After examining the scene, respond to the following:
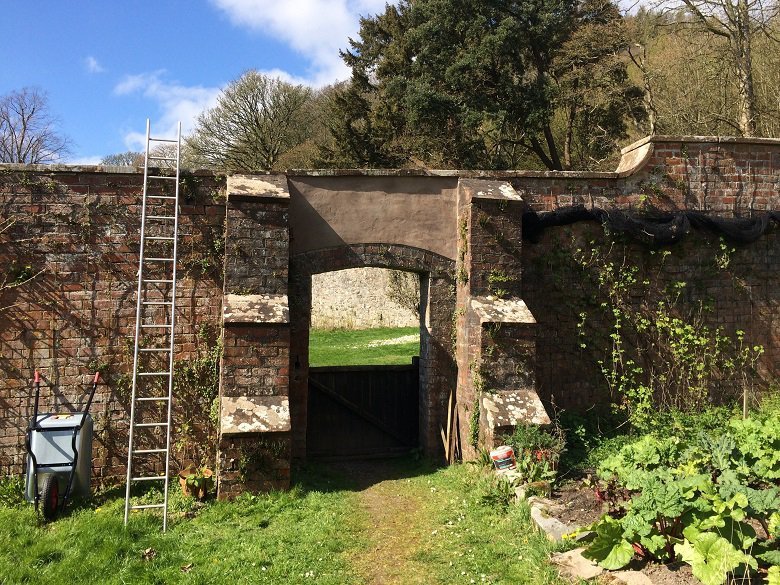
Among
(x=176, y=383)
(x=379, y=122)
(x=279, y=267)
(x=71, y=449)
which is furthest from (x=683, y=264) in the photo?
(x=379, y=122)

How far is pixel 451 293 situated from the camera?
7.67 metres

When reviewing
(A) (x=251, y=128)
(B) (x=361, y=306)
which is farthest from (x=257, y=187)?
(A) (x=251, y=128)

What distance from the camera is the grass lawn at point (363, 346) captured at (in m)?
14.2

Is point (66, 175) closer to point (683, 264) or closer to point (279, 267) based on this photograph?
point (279, 267)

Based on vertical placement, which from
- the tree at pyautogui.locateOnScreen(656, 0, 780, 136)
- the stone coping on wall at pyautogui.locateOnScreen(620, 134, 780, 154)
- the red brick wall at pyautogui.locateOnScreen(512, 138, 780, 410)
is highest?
the tree at pyautogui.locateOnScreen(656, 0, 780, 136)

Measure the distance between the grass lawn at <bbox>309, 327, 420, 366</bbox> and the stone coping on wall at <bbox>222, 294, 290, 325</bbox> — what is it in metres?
5.57

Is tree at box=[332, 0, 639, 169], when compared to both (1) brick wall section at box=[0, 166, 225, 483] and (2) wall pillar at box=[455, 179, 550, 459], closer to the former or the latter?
(2) wall pillar at box=[455, 179, 550, 459]

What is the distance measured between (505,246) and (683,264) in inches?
115

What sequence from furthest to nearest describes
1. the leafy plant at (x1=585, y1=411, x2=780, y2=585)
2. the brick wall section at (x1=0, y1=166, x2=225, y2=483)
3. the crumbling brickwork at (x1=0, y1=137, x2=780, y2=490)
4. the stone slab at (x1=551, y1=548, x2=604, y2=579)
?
1. the brick wall section at (x1=0, y1=166, x2=225, y2=483)
2. the crumbling brickwork at (x1=0, y1=137, x2=780, y2=490)
3. the stone slab at (x1=551, y1=548, x2=604, y2=579)
4. the leafy plant at (x1=585, y1=411, x2=780, y2=585)

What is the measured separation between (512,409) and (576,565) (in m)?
2.48

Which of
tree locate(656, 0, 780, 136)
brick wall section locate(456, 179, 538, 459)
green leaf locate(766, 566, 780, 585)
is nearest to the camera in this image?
green leaf locate(766, 566, 780, 585)

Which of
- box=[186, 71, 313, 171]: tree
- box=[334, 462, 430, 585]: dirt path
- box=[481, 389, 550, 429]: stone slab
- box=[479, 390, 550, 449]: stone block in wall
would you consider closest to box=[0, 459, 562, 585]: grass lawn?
box=[334, 462, 430, 585]: dirt path

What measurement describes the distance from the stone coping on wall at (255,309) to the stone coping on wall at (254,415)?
86cm

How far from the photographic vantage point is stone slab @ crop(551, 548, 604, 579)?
4.16 meters
